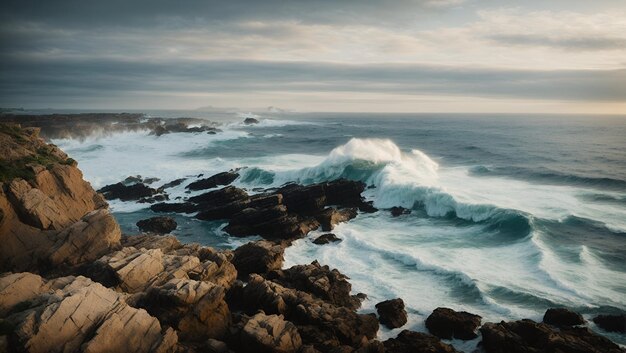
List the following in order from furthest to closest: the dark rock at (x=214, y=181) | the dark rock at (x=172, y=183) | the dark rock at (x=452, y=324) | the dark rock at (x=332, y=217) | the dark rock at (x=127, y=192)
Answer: the dark rock at (x=172, y=183)
the dark rock at (x=214, y=181)
the dark rock at (x=127, y=192)
the dark rock at (x=332, y=217)
the dark rock at (x=452, y=324)

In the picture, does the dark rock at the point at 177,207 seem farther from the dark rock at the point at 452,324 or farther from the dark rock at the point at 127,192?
the dark rock at the point at 452,324

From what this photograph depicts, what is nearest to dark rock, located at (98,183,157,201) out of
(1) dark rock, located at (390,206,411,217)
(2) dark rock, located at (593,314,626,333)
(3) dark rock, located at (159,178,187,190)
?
(3) dark rock, located at (159,178,187,190)

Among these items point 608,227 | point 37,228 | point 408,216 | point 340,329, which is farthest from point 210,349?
point 608,227

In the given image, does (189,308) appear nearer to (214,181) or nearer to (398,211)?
(398,211)

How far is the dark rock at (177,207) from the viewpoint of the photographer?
112 feet

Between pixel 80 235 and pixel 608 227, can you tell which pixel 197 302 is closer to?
pixel 80 235

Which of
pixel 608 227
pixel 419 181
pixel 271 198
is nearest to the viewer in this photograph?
pixel 608 227

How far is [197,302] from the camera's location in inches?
568

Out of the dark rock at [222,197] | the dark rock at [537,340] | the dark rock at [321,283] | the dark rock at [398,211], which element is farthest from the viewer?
the dark rock at [222,197]

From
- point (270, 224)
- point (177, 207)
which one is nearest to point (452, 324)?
point (270, 224)

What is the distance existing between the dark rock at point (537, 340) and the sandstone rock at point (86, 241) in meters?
15.8

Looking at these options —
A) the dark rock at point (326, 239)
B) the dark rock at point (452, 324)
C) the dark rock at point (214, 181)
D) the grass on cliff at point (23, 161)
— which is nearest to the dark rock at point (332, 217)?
the dark rock at point (326, 239)

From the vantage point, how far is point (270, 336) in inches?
523

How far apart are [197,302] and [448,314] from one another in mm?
9584
